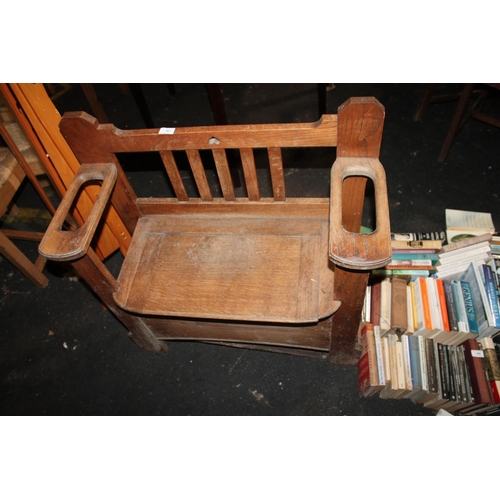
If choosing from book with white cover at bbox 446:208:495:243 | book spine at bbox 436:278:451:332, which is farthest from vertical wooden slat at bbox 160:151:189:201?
book with white cover at bbox 446:208:495:243

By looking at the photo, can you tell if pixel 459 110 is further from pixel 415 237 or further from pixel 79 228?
pixel 79 228

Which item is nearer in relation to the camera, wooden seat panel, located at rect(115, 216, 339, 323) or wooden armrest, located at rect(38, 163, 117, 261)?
wooden armrest, located at rect(38, 163, 117, 261)

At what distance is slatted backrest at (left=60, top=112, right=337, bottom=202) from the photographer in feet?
4.59

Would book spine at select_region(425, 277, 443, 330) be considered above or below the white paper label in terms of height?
below

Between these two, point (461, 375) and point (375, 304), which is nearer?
point (461, 375)

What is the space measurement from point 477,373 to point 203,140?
1.42 m

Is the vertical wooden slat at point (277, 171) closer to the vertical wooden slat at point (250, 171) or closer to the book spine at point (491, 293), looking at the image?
the vertical wooden slat at point (250, 171)

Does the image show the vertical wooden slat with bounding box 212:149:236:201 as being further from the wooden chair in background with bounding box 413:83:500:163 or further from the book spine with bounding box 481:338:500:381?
the wooden chair in background with bounding box 413:83:500:163

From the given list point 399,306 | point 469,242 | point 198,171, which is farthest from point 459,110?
point 198,171

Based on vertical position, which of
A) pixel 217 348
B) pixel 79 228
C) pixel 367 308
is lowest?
pixel 217 348

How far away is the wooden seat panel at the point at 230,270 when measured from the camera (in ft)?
5.10

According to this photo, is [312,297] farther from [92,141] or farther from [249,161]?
[92,141]

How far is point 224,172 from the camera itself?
1597mm

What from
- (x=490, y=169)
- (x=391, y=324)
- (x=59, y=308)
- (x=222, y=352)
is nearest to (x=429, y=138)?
(x=490, y=169)
